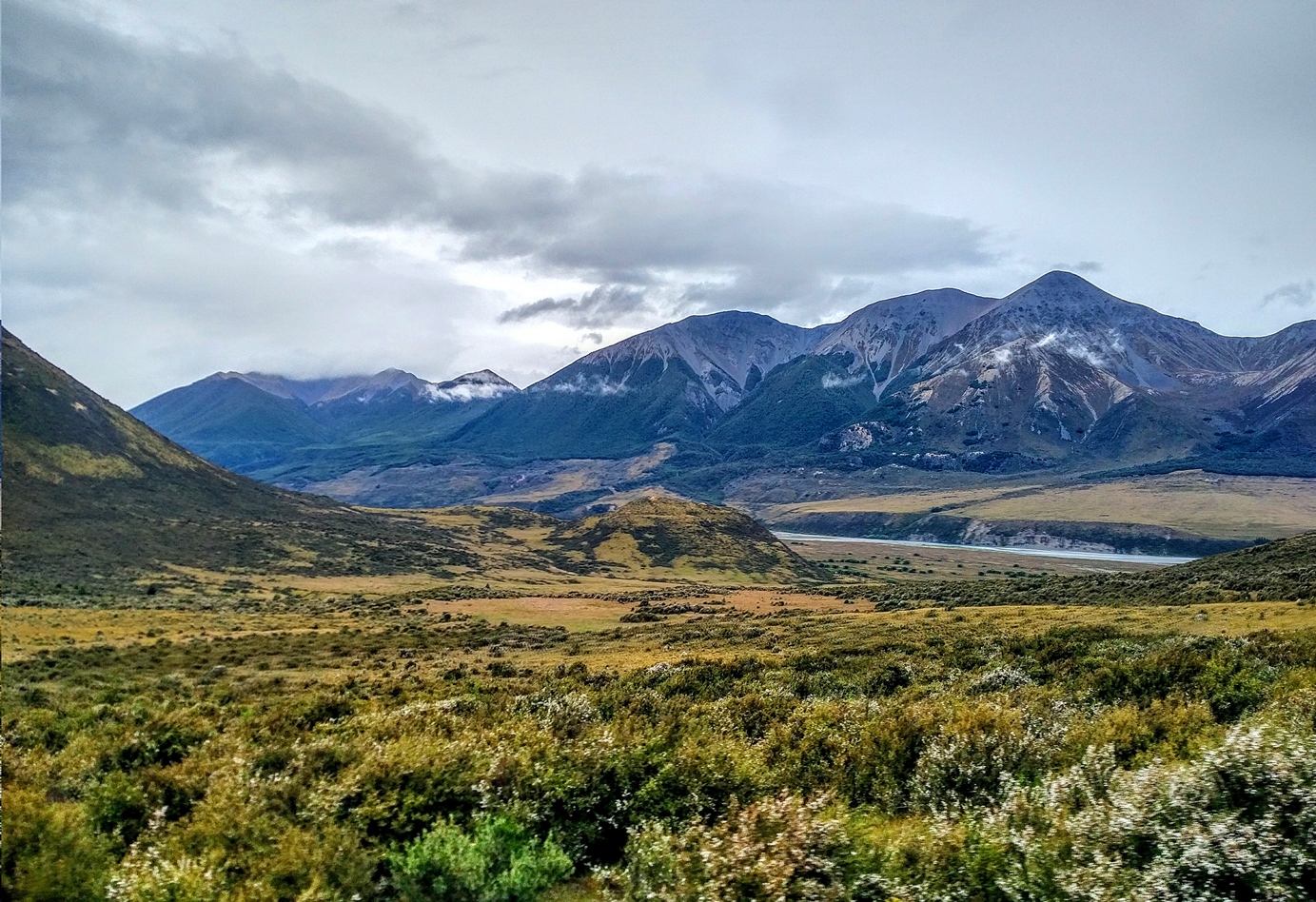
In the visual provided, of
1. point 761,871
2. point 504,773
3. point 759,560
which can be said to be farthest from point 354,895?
point 759,560

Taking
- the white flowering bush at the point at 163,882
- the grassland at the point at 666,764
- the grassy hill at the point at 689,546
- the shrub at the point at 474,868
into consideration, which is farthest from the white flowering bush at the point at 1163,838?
the grassy hill at the point at 689,546

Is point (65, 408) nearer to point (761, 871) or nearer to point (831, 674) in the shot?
point (831, 674)

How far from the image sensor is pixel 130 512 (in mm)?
133875

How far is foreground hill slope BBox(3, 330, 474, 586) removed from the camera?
369 feet

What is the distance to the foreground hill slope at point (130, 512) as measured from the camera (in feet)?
369

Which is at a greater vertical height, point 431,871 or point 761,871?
point 761,871

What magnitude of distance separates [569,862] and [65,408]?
187445 millimetres

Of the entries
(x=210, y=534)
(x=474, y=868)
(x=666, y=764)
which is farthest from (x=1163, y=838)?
(x=210, y=534)

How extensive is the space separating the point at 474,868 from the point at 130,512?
152427 millimetres

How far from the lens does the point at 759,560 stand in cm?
17038

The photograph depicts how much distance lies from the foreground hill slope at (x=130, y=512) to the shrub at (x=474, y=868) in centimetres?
10700

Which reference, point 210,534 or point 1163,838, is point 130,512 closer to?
point 210,534

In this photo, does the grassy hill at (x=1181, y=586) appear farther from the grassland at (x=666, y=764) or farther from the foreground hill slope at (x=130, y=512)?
the foreground hill slope at (x=130, y=512)

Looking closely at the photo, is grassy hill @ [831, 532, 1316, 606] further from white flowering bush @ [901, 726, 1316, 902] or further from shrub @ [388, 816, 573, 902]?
shrub @ [388, 816, 573, 902]
